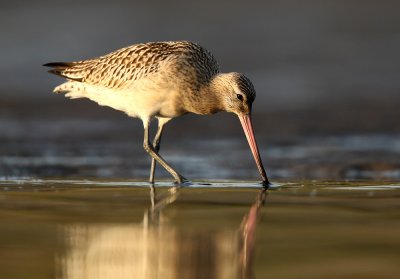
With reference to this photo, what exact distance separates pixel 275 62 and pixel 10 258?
1467cm

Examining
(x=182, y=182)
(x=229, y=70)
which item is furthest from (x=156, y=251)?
(x=229, y=70)

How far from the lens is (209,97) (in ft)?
33.8

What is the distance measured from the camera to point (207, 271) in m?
5.69

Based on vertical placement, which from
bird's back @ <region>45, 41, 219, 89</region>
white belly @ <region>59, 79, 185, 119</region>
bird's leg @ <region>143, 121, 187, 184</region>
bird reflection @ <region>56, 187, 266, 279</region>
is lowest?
bird reflection @ <region>56, 187, 266, 279</region>

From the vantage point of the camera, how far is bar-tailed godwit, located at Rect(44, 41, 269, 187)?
10.1m

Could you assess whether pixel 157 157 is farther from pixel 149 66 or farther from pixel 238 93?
pixel 238 93

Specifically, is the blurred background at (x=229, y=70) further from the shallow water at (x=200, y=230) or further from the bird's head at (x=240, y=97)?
the shallow water at (x=200, y=230)

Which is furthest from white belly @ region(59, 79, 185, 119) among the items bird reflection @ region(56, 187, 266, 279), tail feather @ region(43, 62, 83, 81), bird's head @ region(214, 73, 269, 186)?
bird reflection @ region(56, 187, 266, 279)

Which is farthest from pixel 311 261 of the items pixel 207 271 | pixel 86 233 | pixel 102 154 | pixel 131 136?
pixel 131 136

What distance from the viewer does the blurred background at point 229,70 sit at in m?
11.9

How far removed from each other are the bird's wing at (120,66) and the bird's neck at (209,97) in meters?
0.45

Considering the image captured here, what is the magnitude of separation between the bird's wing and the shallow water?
1.38m

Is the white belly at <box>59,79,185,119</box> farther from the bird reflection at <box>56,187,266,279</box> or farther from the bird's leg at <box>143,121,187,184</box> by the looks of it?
the bird reflection at <box>56,187,266,279</box>

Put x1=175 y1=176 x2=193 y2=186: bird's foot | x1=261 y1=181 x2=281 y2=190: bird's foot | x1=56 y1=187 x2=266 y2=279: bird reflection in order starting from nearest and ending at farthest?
x1=56 y1=187 x2=266 y2=279: bird reflection < x1=261 y1=181 x2=281 y2=190: bird's foot < x1=175 y1=176 x2=193 y2=186: bird's foot
